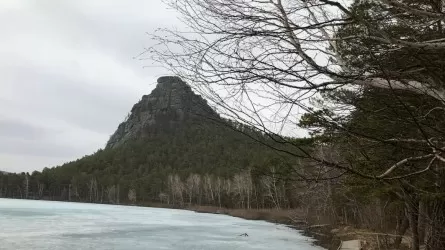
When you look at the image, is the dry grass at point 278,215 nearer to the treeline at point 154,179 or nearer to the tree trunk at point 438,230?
the treeline at point 154,179

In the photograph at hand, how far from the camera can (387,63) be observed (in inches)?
117

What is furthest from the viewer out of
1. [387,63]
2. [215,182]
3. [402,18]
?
[215,182]

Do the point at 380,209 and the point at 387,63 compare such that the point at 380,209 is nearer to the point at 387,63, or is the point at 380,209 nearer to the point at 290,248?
the point at 290,248

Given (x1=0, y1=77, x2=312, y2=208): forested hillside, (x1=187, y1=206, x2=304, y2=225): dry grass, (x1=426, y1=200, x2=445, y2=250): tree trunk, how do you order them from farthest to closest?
(x1=0, y1=77, x2=312, y2=208): forested hillside, (x1=187, y1=206, x2=304, y2=225): dry grass, (x1=426, y1=200, x2=445, y2=250): tree trunk

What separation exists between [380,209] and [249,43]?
51.0ft

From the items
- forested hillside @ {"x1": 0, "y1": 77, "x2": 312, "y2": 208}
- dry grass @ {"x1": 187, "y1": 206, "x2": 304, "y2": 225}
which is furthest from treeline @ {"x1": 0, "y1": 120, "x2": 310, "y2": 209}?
dry grass @ {"x1": 187, "y1": 206, "x2": 304, "y2": 225}

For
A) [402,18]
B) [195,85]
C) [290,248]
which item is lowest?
[290,248]

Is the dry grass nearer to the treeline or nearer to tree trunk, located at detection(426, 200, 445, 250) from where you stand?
the treeline

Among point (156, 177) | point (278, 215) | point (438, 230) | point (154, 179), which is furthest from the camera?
point (156, 177)

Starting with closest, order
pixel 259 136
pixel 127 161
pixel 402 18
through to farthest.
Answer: pixel 259 136
pixel 402 18
pixel 127 161

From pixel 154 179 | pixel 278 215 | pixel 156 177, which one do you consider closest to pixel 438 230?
pixel 278 215

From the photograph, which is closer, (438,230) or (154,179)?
(438,230)

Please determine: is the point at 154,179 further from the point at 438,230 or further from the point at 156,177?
the point at 438,230

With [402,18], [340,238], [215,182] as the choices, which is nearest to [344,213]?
[340,238]
